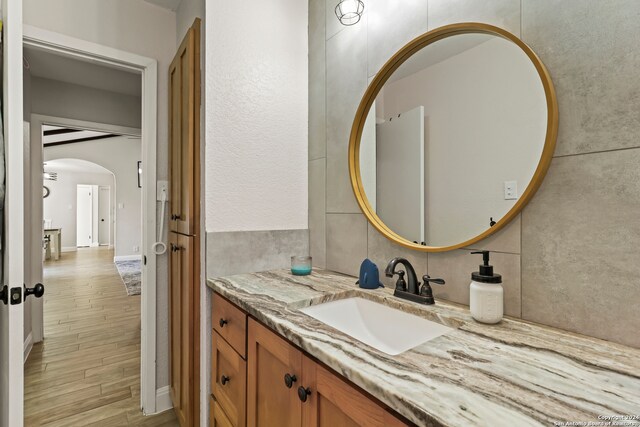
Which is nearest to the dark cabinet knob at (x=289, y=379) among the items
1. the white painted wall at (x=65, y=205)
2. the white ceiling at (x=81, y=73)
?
the white ceiling at (x=81, y=73)

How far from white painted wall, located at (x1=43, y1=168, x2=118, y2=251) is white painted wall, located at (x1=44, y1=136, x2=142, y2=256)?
11.4 ft

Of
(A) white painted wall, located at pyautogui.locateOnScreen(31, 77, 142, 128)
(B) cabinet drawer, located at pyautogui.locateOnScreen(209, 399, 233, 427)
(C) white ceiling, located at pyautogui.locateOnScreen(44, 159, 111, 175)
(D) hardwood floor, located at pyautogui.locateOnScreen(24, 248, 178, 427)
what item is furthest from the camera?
(C) white ceiling, located at pyautogui.locateOnScreen(44, 159, 111, 175)

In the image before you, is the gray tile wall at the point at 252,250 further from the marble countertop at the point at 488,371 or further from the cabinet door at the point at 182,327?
the marble countertop at the point at 488,371

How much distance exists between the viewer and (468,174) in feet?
3.42

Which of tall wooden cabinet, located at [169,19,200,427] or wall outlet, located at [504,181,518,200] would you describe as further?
tall wooden cabinet, located at [169,19,200,427]

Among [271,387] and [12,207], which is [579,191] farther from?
[12,207]

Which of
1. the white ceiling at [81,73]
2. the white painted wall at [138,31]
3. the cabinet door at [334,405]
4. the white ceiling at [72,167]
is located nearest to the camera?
the cabinet door at [334,405]

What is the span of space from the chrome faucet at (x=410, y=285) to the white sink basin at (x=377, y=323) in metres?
0.07

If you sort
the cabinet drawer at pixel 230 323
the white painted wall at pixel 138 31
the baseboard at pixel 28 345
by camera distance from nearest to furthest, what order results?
the cabinet drawer at pixel 230 323 → the white painted wall at pixel 138 31 → the baseboard at pixel 28 345

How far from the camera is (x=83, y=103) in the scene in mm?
3121

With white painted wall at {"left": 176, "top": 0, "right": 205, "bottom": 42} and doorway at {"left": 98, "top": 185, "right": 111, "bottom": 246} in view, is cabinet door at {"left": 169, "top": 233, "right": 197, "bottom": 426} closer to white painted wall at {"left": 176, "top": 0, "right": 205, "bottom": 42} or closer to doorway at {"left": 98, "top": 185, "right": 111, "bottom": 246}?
white painted wall at {"left": 176, "top": 0, "right": 205, "bottom": 42}

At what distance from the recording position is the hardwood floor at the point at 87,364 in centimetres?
185

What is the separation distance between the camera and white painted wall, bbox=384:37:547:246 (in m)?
0.90

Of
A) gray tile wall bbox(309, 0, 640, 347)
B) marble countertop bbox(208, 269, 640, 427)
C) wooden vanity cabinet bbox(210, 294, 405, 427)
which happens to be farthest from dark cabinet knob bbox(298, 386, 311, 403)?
gray tile wall bbox(309, 0, 640, 347)
